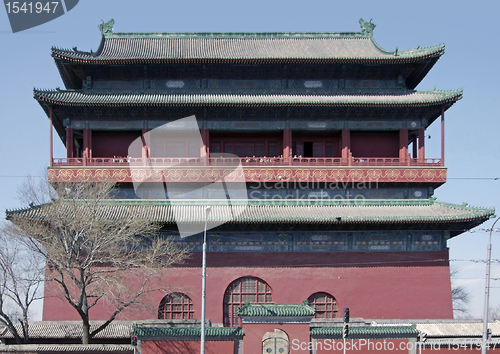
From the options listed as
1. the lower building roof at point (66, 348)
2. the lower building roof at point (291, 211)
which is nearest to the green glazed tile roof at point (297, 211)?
the lower building roof at point (291, 211)

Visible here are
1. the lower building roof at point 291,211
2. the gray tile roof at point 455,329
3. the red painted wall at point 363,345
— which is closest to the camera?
the red painted wall at point 363,345

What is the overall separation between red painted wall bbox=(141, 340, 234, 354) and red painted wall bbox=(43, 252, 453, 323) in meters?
5.25

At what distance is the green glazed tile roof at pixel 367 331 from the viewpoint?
84.5ft

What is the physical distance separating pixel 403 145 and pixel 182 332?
53.4 ft

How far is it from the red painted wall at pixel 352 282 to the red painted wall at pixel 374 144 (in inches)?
245

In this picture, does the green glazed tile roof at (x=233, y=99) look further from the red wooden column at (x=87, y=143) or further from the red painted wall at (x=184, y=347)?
the red painted wall at (x=184, y=347)

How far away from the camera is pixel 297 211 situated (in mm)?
32156

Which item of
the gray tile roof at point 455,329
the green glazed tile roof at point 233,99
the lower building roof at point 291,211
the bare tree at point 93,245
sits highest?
the green glazed tile roof at point 233,99

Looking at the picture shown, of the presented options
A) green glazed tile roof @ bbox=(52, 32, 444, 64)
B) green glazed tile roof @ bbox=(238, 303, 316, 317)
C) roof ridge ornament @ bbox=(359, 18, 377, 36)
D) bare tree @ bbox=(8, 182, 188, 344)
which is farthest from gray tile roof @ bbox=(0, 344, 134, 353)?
roof ridge ornament @ bbox=(359, 18, 377, 36)

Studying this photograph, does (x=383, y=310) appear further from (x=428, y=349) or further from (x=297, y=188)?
(x=297, y=188)

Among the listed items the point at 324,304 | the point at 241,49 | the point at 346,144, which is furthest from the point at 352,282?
the point at 241,49

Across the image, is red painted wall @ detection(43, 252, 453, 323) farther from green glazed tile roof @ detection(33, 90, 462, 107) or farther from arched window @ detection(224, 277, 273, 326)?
green glazed tile roof @ detection(33, 90, 462, 107)

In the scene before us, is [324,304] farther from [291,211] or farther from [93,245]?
[93,245]

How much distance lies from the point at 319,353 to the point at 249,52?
18.5 metres
